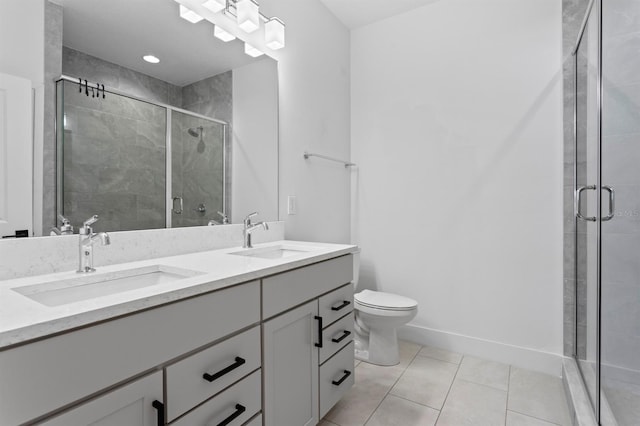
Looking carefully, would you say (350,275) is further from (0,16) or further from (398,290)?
(0,16)

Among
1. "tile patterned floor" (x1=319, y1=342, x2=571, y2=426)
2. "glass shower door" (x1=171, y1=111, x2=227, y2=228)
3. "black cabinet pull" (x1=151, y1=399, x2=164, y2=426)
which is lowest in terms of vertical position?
"tile patterned floor" (x1=319, y1=342, x2=571, y2=426)

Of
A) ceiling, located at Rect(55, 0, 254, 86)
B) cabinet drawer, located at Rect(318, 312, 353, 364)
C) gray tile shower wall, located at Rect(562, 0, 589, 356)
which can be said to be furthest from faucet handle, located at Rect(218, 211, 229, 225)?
gray tile shower wall, located at Rect(562, 0, 589, 356)

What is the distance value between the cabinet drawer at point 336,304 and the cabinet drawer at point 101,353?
561mm

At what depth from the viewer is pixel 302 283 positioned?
1375 millimetres

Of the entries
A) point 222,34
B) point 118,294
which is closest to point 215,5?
point 222,34

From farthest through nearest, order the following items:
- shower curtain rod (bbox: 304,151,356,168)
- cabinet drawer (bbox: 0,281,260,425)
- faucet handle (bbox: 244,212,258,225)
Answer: shower curtain rod (bbox: 304,151,356,168)
faucet handle (bbox: 244,212,258,225)
cabinet drawer (bbox: 0,281,260,425)

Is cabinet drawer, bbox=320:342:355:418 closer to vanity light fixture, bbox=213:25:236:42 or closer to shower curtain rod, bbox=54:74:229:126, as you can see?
shower curtain rod, bbox=54:74:229:126

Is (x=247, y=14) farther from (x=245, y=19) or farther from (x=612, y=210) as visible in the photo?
(x=612, y=210)

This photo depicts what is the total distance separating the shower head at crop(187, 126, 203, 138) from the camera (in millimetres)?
1583

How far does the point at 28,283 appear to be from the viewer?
3.14ft

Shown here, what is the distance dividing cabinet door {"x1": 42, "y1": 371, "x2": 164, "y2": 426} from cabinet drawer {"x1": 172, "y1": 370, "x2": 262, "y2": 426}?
0.34ft

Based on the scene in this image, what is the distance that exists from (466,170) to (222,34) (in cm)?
180

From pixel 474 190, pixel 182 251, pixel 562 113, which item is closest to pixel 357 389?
pixel 182 251

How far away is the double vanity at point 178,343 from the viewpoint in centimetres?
66
